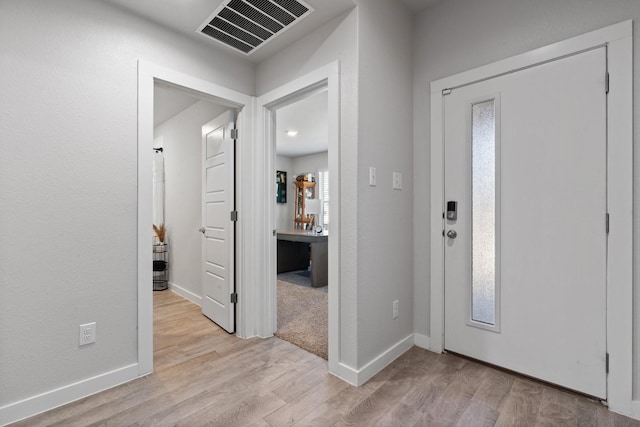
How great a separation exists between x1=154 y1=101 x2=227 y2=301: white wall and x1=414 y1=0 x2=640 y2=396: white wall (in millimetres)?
2081

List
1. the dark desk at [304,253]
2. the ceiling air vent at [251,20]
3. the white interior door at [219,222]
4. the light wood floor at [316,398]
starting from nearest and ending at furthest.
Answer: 1. the light wood floor at [316,398]
2. the ceiling air vent at [251,20]
3. the white interior door at [219,222]
4. the dark desk at [304,253]

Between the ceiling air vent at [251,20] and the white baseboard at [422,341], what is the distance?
246 cm

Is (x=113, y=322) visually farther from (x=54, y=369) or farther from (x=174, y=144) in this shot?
(x=174, y=144)

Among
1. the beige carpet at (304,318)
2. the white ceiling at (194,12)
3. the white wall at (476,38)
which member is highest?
the white ceiling at (194,12)

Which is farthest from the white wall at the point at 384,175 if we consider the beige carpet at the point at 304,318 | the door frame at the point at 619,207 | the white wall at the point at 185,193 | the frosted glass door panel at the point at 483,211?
the white wall at the point at 185,193

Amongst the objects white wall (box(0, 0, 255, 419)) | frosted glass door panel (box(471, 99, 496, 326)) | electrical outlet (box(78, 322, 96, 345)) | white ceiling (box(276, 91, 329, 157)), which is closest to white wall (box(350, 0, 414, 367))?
frosted glass door panel (box(471, 99, 496, 326))

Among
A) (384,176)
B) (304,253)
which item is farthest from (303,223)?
(384,176)

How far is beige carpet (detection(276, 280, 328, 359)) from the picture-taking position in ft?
7.91

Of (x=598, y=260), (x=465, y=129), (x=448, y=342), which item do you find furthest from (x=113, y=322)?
(x=598, y=260)

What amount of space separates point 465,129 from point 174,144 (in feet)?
12.0

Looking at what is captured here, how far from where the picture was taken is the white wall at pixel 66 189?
1.52m

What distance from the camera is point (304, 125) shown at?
4.69 meters

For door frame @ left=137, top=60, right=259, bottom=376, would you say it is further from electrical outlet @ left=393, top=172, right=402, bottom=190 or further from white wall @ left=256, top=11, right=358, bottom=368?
electrical outlet @ left=393, top=172, right=402, bottom=190

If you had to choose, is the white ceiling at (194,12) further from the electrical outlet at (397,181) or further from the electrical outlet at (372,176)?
the electrical outlet at (397,181)
